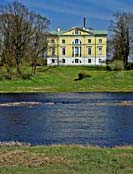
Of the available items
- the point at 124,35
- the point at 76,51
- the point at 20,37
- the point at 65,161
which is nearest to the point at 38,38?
the point at 20,37

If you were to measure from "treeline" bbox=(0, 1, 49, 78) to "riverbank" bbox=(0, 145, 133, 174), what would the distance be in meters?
80.5

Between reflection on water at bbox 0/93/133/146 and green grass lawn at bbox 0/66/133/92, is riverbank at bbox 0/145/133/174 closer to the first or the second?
reflection on water at bbox 0/93/133/146

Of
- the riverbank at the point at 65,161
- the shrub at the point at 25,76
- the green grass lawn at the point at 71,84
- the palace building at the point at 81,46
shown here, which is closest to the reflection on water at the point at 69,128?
the riverbank at the point at 65,161

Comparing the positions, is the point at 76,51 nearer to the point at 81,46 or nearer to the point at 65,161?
the point at 81,46

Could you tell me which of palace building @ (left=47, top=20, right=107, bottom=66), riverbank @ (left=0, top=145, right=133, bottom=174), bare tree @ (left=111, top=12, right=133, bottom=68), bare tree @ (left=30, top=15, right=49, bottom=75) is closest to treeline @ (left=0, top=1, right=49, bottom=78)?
bare tree @ (left=30, top=15, right=49, bottom=75)

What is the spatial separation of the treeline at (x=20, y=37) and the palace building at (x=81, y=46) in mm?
61457

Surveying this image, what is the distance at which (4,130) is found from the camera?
104ft

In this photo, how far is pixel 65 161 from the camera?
49.8 ft

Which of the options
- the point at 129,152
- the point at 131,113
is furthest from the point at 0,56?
the point at 129,152

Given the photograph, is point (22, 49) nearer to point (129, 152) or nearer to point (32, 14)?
point (32, 14)

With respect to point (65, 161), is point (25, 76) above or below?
below

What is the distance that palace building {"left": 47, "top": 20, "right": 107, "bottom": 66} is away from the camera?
16688cm

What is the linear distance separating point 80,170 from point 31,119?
26295 mm

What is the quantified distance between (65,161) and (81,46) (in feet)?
514
